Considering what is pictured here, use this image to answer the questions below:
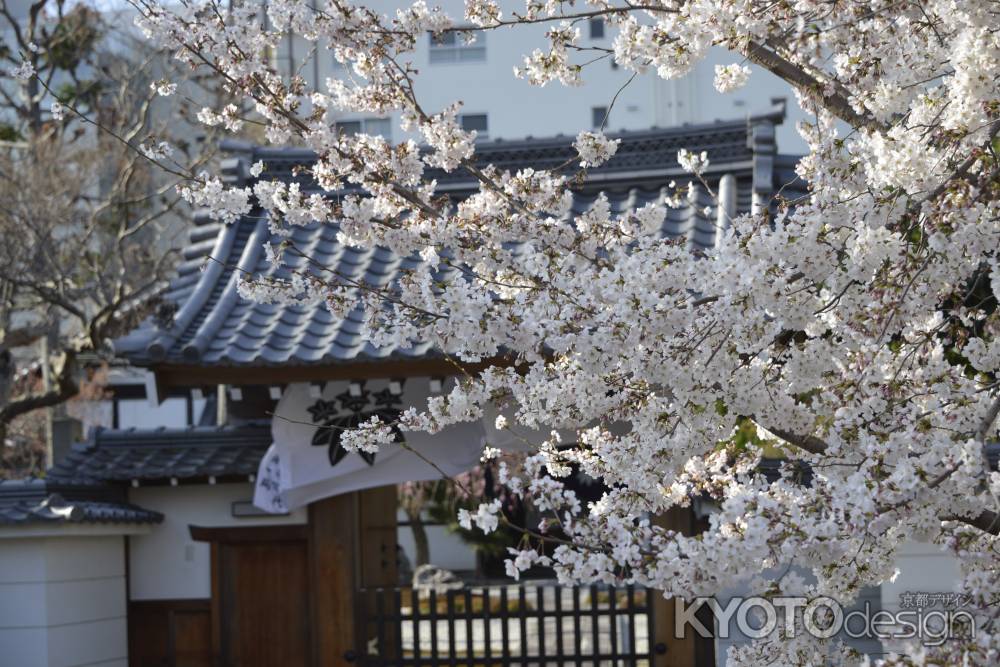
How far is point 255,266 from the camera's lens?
7.87 metres

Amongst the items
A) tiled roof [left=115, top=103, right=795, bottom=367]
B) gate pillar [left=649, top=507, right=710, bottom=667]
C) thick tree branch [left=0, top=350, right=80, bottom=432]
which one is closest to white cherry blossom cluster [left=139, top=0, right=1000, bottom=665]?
tiled roof [left=115, top=103, right=795, bottom=367]

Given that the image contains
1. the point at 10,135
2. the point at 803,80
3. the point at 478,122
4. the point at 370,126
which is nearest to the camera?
the point at 803,80

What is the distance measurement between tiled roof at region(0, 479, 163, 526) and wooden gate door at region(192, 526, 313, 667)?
476 mm

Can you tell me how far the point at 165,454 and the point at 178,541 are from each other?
56cm

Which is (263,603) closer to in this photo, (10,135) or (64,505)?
(64,505)

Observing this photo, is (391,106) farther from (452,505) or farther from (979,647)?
(452,505)

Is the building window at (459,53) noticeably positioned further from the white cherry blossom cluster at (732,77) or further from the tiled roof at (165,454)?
the white cherry blossom cluster at (732,77)

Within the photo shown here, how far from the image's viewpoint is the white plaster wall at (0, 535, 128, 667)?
7137 millimetres

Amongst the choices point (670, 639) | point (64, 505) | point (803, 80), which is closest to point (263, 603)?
point (64, 505)

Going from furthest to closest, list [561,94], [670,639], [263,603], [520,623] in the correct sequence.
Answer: [561,94], [263,603], [520,623], [670,639]

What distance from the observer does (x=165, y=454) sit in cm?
792

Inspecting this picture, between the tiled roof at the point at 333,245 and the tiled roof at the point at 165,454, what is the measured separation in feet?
3.03

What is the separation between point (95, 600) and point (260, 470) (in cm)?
133

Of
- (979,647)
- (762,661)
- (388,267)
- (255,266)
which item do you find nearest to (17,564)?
(255,266)
